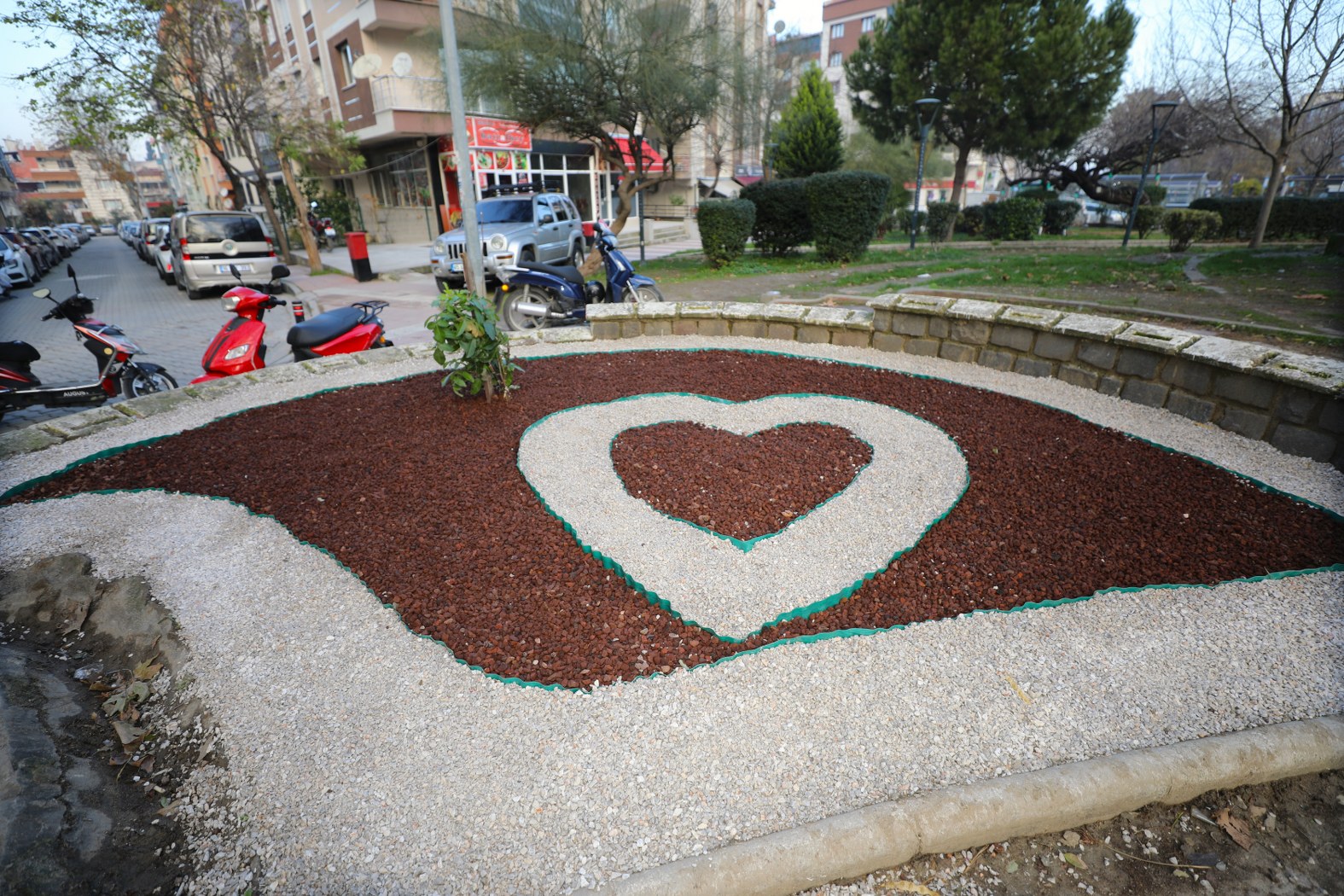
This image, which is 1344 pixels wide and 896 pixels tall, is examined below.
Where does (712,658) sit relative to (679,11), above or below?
below

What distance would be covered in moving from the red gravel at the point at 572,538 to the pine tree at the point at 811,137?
76.7 ft

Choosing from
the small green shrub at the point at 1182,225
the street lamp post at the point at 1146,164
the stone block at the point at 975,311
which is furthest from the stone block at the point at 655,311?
the street lamp post at the point at 1146,164

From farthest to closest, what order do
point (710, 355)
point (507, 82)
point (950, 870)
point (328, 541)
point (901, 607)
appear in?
point (507, 82) < point (710, 355) < point (328, 541) < point (901, 607) < point (950, 870)

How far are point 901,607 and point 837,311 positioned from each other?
4.80 meters

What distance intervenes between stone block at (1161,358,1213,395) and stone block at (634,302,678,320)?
4869mm

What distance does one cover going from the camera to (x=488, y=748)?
226cm

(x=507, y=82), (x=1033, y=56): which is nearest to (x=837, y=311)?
(x=507, y=82)

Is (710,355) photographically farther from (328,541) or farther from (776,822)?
(776,822)

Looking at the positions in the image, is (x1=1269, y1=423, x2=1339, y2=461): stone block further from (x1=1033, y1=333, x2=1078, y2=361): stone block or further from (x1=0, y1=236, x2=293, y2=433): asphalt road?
(x1=0, y1=236, x2=293, y2=433): asphalt road

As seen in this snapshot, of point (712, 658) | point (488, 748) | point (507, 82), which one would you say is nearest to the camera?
point (488, 748)

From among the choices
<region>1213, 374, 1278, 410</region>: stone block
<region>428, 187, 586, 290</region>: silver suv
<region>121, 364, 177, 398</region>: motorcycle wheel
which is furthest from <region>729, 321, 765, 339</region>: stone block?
<region>428, 187, 586, 290</region>: silver suv

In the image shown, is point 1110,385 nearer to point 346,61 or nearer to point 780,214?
point 780,214

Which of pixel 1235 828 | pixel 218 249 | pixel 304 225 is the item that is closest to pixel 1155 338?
pixel 1235 828

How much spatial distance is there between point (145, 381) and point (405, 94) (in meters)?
19.8
